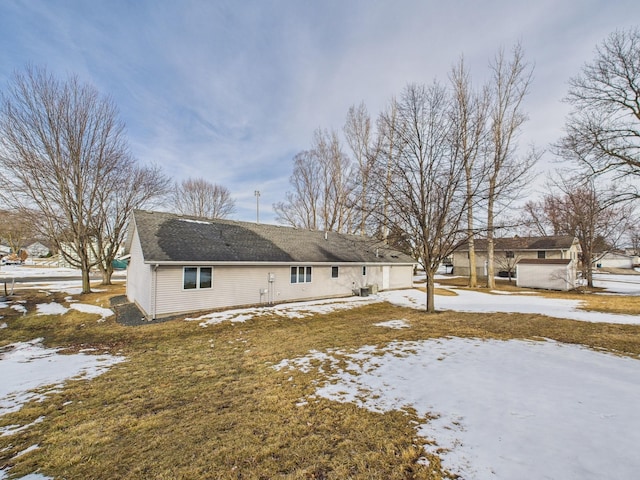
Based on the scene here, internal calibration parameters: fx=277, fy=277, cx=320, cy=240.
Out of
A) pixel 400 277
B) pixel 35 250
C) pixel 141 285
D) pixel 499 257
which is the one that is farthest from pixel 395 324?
pixel 35 250

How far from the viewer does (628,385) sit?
4715 mm

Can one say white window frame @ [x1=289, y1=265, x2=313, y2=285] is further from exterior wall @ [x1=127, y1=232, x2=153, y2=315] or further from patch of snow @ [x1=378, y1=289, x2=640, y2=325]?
exterior wall @ [x1=127, y1=232, x2=153, y2=315]

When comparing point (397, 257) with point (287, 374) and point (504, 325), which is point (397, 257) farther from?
point (287, 374)

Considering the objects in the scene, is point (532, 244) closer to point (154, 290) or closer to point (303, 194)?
point (303, 194)

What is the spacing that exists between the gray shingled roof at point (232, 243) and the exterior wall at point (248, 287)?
0.60 m

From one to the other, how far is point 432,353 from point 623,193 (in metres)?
13.0

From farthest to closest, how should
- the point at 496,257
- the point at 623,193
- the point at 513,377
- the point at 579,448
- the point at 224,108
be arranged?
the point at 496,257, the point at 224,108, the point at 623,193, the point at 513,377, the point at 579,448

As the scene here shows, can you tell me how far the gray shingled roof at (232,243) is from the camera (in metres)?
12.9

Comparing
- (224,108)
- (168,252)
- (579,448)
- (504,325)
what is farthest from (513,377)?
(224,108)

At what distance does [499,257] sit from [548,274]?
36.9 ft

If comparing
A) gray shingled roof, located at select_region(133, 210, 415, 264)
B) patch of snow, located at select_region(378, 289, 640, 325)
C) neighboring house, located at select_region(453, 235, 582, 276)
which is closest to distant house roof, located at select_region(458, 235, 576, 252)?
neighboring house, located at select_region(453, 235, 582, 276)

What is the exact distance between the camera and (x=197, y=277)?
42.3 ft

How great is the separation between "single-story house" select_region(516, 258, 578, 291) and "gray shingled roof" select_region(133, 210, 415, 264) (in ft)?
43.4

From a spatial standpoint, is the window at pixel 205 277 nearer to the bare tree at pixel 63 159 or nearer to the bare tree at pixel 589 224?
the bare tree at pixel 63 159
